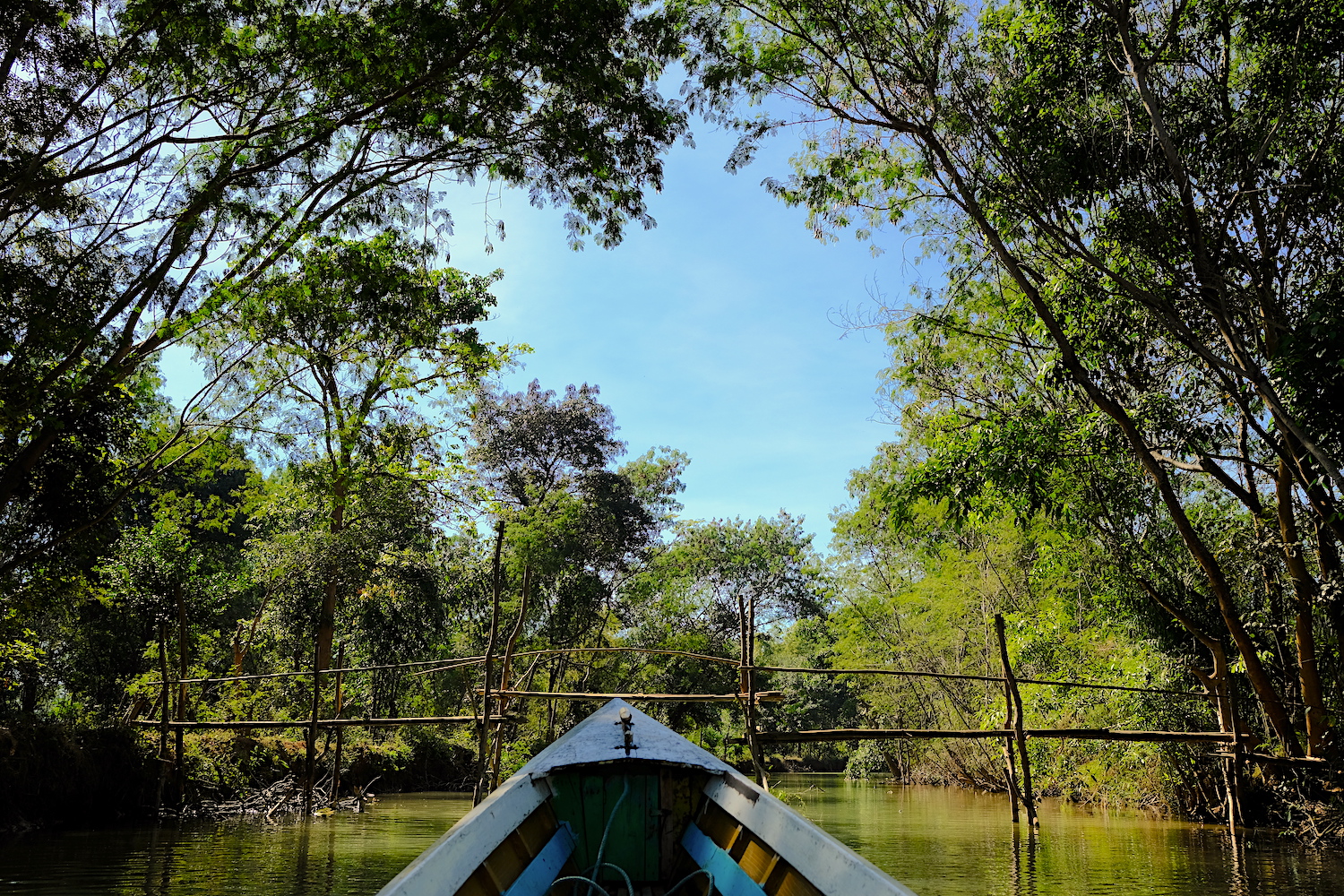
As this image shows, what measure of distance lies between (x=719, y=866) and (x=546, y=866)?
61 cm

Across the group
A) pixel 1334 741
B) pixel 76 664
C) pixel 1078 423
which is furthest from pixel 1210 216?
pixel 76 664

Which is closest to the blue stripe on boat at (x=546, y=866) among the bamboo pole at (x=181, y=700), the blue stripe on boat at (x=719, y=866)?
the blue stripe on boat at (x=719, y=866)

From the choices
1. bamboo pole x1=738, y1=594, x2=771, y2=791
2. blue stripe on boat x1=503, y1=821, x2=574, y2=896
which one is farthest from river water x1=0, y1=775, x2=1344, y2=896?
blue stripe on boat x1=503, y1=821, x2=574, y2=896

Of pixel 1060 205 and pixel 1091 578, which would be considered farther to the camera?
pixel 1091 578

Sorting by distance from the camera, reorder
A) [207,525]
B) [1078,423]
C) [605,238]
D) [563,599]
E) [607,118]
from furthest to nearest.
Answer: [563,599]
[207,525]
[1078,423]
[605,238]
[607,118]

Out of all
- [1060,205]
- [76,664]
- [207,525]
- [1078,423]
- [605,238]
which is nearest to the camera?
[605,238]

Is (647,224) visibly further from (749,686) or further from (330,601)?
(330,601)

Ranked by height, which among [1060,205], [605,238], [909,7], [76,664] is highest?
[909,7]

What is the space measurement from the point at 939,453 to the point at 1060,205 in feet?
9.54

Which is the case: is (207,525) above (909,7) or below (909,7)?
below

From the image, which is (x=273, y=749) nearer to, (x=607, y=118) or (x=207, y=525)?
(x=207, y=525)

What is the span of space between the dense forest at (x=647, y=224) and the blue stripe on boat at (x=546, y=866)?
4.90m

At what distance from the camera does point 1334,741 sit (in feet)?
29.0

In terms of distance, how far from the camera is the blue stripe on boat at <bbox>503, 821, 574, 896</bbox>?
274 cm
